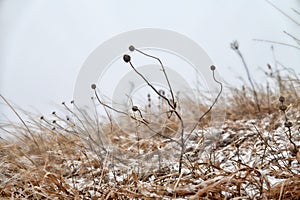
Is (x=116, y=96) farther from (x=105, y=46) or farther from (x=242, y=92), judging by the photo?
(x=242, y=92)

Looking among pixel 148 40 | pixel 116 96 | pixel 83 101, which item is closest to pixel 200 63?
pixel 148 40

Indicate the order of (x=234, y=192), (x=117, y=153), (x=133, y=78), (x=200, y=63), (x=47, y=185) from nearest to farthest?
(x=234, y=192), (x=47, y=185), (x=117, y=153), (x=200, y=63), (x=133, y=78)

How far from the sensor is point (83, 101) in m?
1.26

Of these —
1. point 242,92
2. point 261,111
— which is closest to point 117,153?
point 261,111

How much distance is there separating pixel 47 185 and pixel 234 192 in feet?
1.41

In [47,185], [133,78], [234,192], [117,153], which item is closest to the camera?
[234,192]

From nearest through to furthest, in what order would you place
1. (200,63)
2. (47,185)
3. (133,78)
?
(47,185) → (200,63) → (133,78)

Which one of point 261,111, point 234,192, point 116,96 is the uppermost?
point 116,96

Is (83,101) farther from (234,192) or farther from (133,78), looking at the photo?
(234,192)

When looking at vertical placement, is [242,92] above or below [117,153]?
above

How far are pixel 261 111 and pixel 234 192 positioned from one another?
1.04 metres

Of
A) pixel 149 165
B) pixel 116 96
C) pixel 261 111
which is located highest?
pixel 116 96

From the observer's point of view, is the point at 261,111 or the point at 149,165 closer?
the point at 149,165

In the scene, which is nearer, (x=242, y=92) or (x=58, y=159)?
(x=58, y=159)
